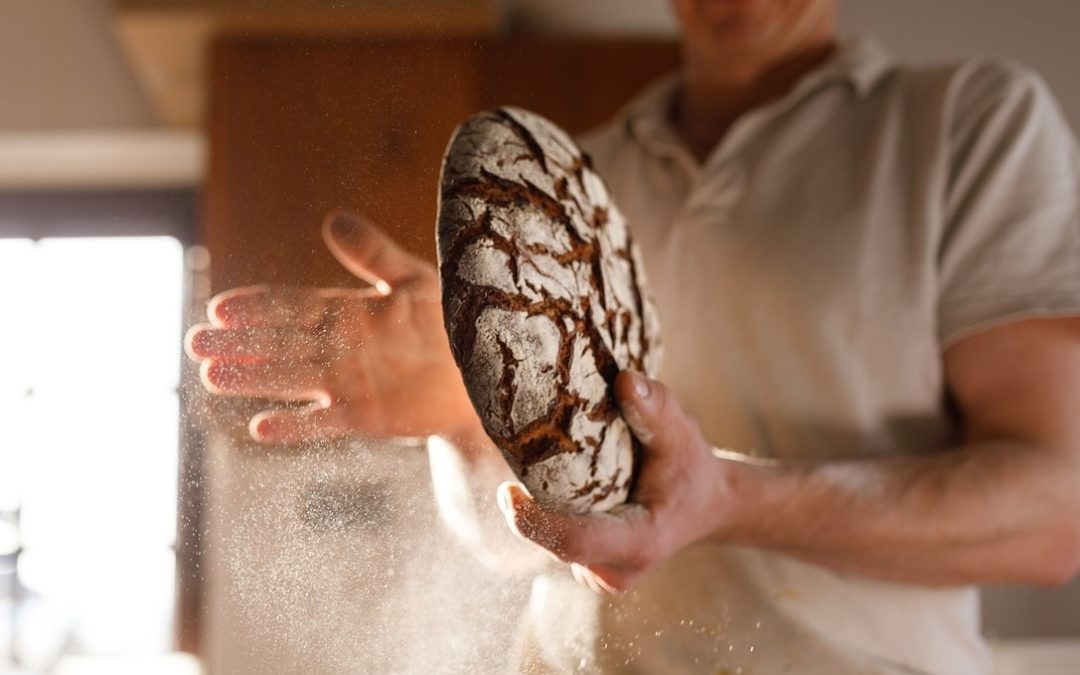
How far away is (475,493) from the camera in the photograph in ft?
0.97

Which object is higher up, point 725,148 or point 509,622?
point 725,148

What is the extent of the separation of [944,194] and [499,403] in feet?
1.37

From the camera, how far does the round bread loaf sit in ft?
0.88

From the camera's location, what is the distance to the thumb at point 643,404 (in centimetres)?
31

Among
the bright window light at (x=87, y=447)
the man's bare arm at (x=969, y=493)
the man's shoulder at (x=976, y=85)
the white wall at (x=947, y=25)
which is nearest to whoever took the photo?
the bright window light at (x=87, y=447)

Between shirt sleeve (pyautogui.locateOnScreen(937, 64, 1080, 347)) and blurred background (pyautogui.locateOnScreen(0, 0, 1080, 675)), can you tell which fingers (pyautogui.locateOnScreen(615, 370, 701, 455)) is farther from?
shirt sleeve (pyautogui.locateOnScreen(937, 64, 1080, 347))

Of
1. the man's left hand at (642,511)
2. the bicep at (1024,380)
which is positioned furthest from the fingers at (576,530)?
the bicep at (1024,380)

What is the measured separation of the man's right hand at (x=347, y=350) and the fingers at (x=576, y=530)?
1.3 inches

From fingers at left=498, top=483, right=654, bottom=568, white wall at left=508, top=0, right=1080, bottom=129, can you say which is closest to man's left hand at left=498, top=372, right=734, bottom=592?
fingers at left=498, top=483, right=654, bottom=568

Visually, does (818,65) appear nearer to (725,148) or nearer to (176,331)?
(725,148)

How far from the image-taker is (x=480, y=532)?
30 centimetres

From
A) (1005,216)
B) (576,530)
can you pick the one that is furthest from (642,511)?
(1005,216)

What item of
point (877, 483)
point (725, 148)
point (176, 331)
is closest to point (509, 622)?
point (176, 331)

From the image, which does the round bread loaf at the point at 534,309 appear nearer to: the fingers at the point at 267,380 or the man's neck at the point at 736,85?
the fingers at the point at 267,380
